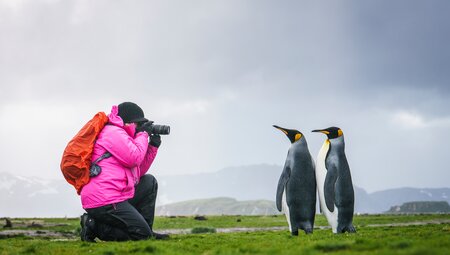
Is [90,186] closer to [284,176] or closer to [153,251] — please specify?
[153,251]

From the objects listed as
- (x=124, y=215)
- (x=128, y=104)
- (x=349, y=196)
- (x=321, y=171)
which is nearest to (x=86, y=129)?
(x=128, y=104)

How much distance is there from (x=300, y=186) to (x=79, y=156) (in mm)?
4867

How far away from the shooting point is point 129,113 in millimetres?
8836

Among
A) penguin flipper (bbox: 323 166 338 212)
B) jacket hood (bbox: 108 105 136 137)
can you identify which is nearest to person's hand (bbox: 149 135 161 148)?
jacket hood (bbox: 108 105 136 137)

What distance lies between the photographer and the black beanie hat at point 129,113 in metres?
8.83

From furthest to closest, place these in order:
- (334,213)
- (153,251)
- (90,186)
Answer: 1. (334,213)
2. (90,186)
3. (153,251)

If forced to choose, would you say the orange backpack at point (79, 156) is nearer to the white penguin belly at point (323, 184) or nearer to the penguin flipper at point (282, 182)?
the penguin flipper at point (282, 182)

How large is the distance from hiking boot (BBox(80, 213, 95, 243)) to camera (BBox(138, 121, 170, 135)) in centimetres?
199

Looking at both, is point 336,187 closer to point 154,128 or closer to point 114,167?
point 154,128

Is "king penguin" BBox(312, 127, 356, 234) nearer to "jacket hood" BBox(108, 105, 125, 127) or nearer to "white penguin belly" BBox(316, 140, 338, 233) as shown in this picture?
"white penguin belly" BBox(316, 140, 338, 233)

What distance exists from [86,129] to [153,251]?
9.55 feet

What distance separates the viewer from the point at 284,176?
33.3 feet

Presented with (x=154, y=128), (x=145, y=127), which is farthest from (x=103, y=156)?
(x=154, y=128)

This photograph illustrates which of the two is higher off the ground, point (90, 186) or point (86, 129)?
point (86, 129)
